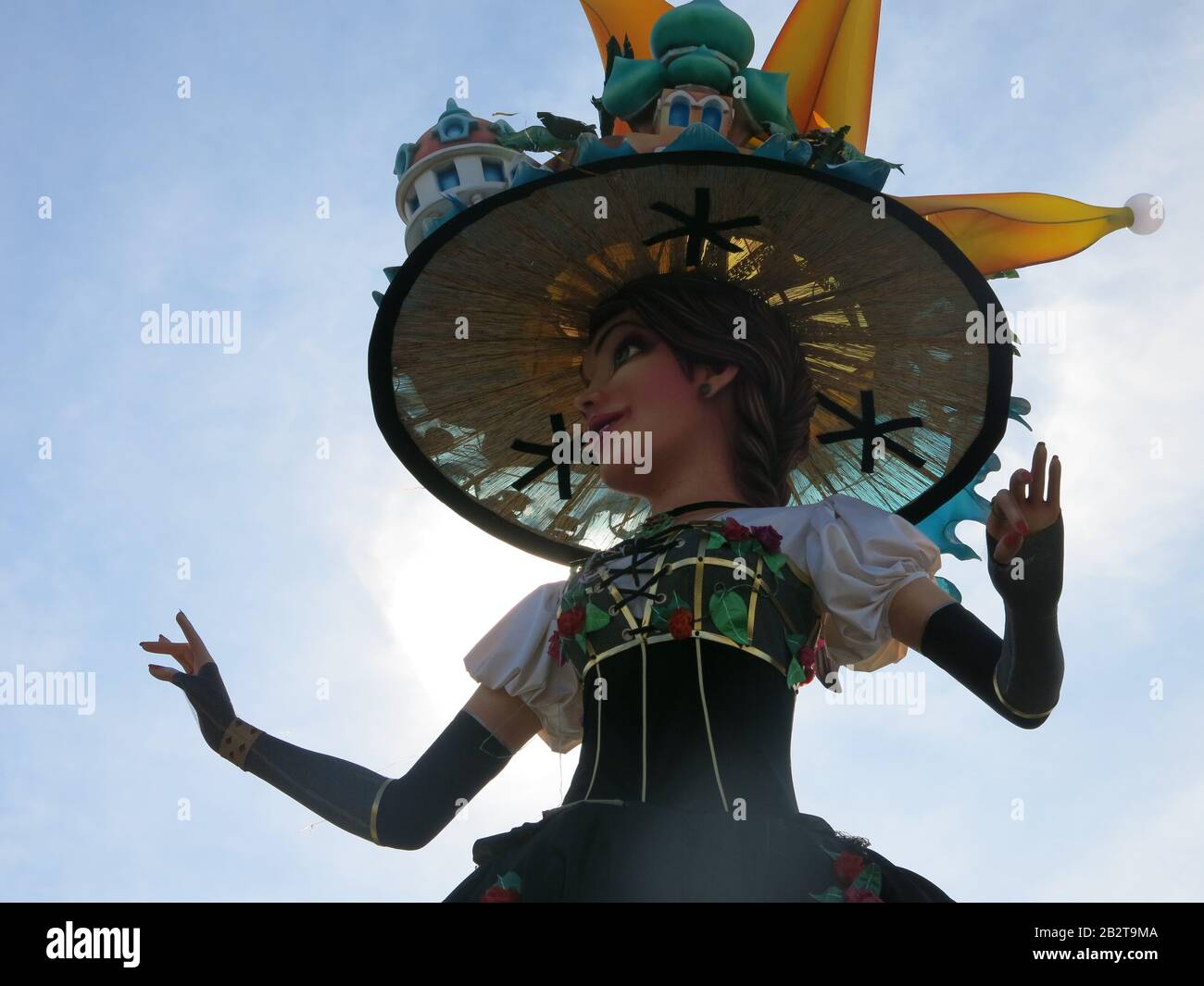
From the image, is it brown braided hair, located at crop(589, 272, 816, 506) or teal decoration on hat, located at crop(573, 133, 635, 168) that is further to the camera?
brown braided hair, located at crop(589, 272, 816, 506)

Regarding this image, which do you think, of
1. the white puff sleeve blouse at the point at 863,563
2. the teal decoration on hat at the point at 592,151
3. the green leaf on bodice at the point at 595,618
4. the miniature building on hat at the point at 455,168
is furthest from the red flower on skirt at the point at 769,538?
the miniature building on hat at the point at 455,168

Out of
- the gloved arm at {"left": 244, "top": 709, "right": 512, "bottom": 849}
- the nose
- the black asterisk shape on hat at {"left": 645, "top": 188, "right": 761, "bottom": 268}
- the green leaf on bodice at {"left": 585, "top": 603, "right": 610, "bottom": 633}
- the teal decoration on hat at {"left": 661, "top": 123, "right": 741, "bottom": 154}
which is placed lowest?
the gloved arm at {"left": 244, "top": 709, "right": 512, "bottom": 849}

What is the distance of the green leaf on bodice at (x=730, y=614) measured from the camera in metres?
5.49

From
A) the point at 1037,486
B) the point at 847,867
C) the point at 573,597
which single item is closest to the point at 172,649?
the point at 573,597

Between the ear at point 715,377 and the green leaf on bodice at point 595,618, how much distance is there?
963 millimetres

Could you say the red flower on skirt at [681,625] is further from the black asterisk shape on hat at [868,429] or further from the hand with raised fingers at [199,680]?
the hand with raised fingers at [199,680]

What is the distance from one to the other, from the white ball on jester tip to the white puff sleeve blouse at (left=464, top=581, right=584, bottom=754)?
2600mm

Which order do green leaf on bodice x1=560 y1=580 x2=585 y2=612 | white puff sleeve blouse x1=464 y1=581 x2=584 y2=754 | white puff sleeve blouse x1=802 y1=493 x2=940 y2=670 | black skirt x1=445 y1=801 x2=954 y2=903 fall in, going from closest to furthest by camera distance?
black skirt x1=445 y1=801 x2=954 y2=903 < white puff sleeve blouse x1=802 y1=493 x2=940 y2=670 < green leaf on bodice x1=560 y1=580 x2=585 y2=612 < white puff sleeve blouse x1=464 y1=581 x2=584 y2=754

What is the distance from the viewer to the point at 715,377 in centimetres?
623

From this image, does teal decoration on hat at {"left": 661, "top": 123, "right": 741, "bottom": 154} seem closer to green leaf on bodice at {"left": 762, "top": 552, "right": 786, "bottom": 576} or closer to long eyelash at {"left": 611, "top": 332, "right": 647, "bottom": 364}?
long eyelash at {"left": 611, "top": 332, "right": 647, "bottom": 364}

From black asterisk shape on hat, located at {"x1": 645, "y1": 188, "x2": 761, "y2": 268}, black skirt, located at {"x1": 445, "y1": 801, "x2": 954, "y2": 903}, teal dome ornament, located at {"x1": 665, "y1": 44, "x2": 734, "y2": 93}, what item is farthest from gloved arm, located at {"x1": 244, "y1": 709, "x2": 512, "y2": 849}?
teal dome ornament, located at {"x1": 665, "y1": 44, "x2": 734, "y2": 93}

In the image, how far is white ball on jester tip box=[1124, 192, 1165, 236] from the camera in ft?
21.5
